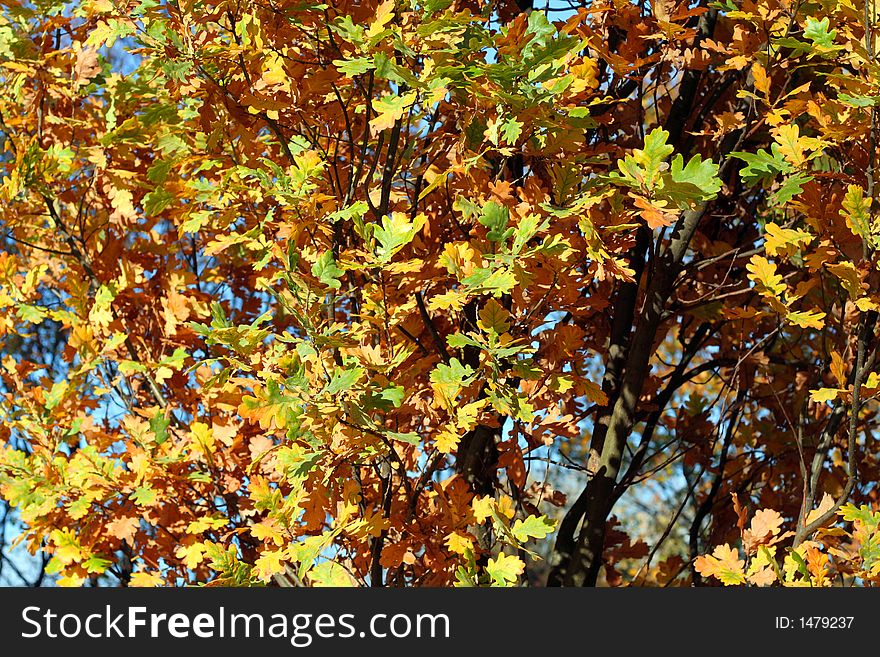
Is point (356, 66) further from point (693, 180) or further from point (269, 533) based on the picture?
point (269, 533)

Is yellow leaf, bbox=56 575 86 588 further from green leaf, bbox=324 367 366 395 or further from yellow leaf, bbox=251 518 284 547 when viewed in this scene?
green leaf, bbox=324 367 366 395

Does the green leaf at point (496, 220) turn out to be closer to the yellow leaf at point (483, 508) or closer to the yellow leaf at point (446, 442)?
the yellow leaf at point (446, 442)

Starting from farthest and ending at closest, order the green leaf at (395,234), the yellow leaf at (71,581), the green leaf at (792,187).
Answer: the yellow leaf at (71,581)
the green leaf at (792,187)
the green leaf at (395,234)

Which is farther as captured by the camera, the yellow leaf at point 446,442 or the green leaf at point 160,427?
the green leaf at point 160,427

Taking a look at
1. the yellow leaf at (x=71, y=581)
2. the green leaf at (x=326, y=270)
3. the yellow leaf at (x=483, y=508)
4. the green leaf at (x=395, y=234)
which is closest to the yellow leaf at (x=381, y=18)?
the green leaf at (x=395, y=234)

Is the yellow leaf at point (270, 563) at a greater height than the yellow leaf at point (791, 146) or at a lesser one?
lesser

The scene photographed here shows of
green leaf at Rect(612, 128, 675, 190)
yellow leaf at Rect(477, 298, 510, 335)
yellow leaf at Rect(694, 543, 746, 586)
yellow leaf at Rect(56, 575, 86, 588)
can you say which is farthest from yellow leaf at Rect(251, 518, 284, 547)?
green leaf at Rect(612, 128, 675, 190)

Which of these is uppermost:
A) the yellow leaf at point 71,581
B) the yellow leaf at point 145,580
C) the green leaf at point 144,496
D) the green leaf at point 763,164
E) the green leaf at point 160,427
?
the green leaf at point 763,164

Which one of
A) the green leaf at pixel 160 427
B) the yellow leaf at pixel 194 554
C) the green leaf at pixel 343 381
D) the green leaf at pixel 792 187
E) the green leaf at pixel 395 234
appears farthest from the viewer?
the green leaf at pixel 160 427

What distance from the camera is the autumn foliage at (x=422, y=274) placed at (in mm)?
2426

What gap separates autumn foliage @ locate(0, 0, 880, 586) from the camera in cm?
243

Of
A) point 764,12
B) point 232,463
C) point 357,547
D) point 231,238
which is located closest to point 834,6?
point 764,12

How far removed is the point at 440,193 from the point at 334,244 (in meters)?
0.57

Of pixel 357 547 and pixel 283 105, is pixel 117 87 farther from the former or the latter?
pixel 357 547
